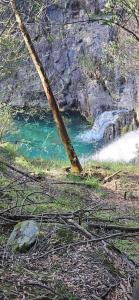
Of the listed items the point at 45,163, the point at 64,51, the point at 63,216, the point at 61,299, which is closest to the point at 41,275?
the point at 61,299

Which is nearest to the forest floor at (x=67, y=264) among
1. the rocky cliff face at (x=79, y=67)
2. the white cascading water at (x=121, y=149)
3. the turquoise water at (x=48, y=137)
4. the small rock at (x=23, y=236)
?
the small rock at (x=23, y=236)

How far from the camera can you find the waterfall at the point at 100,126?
101 feet

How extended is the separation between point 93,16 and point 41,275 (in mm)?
8896

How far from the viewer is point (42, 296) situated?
132 inches

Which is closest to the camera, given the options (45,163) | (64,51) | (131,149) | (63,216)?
(63,216)

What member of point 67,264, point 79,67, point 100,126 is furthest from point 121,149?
point 67,264

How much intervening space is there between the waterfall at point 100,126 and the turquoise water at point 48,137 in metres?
0.52

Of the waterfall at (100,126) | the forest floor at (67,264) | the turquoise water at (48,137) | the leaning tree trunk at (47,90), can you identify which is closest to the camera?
the forest floor at (67,264)

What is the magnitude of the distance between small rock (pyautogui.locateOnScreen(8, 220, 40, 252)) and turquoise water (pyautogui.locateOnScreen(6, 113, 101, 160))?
2069 cm

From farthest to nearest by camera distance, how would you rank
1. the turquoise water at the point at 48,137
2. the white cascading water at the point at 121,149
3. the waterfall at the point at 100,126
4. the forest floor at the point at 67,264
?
the waterfall at the point at 100,126 → the turquoise water at the point at 48,137 → the white cascading water at the point at 121,149 → the forest floor at the point at 67,264

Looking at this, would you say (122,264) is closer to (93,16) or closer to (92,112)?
(93,16)

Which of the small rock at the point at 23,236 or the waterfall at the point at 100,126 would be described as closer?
the small rock at the point at 23,236

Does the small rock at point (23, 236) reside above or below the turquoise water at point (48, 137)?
below

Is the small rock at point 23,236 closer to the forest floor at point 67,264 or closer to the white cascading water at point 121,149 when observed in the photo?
the forest floor at point 67,264
